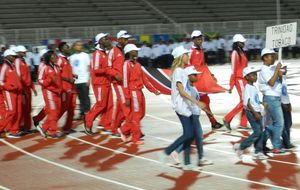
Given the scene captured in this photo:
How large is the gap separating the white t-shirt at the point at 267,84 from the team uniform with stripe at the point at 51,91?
4.37 metres

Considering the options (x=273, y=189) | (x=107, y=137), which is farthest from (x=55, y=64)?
(x=273, y=189)

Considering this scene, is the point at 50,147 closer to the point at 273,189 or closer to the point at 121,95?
the point at 121,95

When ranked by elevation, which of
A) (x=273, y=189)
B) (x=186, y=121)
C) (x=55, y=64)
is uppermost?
(x=55, y=64)

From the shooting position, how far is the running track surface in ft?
29.9

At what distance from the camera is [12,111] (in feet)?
43.9

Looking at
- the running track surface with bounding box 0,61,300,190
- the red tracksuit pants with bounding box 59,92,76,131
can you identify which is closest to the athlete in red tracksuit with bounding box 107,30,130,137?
the running track surface with bounding box 0,61,300,190

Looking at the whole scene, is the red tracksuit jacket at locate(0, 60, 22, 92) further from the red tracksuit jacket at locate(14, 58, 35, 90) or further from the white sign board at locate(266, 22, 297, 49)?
the white sign board at locate(266, 22, 297, 49)

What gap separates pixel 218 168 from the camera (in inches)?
392

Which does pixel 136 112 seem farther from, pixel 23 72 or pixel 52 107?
pixel 23 72

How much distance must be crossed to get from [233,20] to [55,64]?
101ft

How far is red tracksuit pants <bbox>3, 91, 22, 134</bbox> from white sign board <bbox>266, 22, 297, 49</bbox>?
204 inches

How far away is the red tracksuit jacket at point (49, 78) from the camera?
42.7 feet

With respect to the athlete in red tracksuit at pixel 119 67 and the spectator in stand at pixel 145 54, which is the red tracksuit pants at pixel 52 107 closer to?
the athlete in red tracksuit at pixel 119 67

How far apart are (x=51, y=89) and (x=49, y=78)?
0.26m
